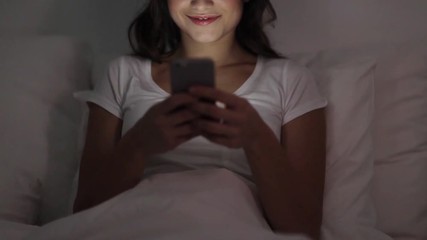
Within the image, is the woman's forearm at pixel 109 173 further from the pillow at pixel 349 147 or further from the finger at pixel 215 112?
the pillow at pixel 349 147

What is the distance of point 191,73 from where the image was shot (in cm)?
81

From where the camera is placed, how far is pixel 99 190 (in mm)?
990

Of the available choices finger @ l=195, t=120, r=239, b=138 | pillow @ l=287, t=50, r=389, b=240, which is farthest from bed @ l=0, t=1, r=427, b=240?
finger @ l=195, t=120, r=239, b=138

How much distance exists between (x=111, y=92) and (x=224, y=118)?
33 cm

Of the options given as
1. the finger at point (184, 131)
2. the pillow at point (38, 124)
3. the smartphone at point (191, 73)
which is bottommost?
the pillow at point (38, 124)

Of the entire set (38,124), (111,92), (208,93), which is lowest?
(38,124)

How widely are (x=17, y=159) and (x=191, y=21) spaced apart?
0.44 metres

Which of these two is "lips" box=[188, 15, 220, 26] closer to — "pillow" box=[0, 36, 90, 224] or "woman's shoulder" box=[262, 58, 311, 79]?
"woman's shoulder" box=[262, 58, 311, 79]

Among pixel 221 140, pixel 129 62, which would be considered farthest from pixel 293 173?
pixel 129 62

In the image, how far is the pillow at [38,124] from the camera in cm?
115

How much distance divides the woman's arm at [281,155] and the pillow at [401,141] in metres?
0.19

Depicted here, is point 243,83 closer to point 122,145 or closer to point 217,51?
point 217,51

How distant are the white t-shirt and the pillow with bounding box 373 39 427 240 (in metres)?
0.19

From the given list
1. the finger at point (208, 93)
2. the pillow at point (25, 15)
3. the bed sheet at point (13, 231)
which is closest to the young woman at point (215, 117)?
the finger at point (208, 93)
